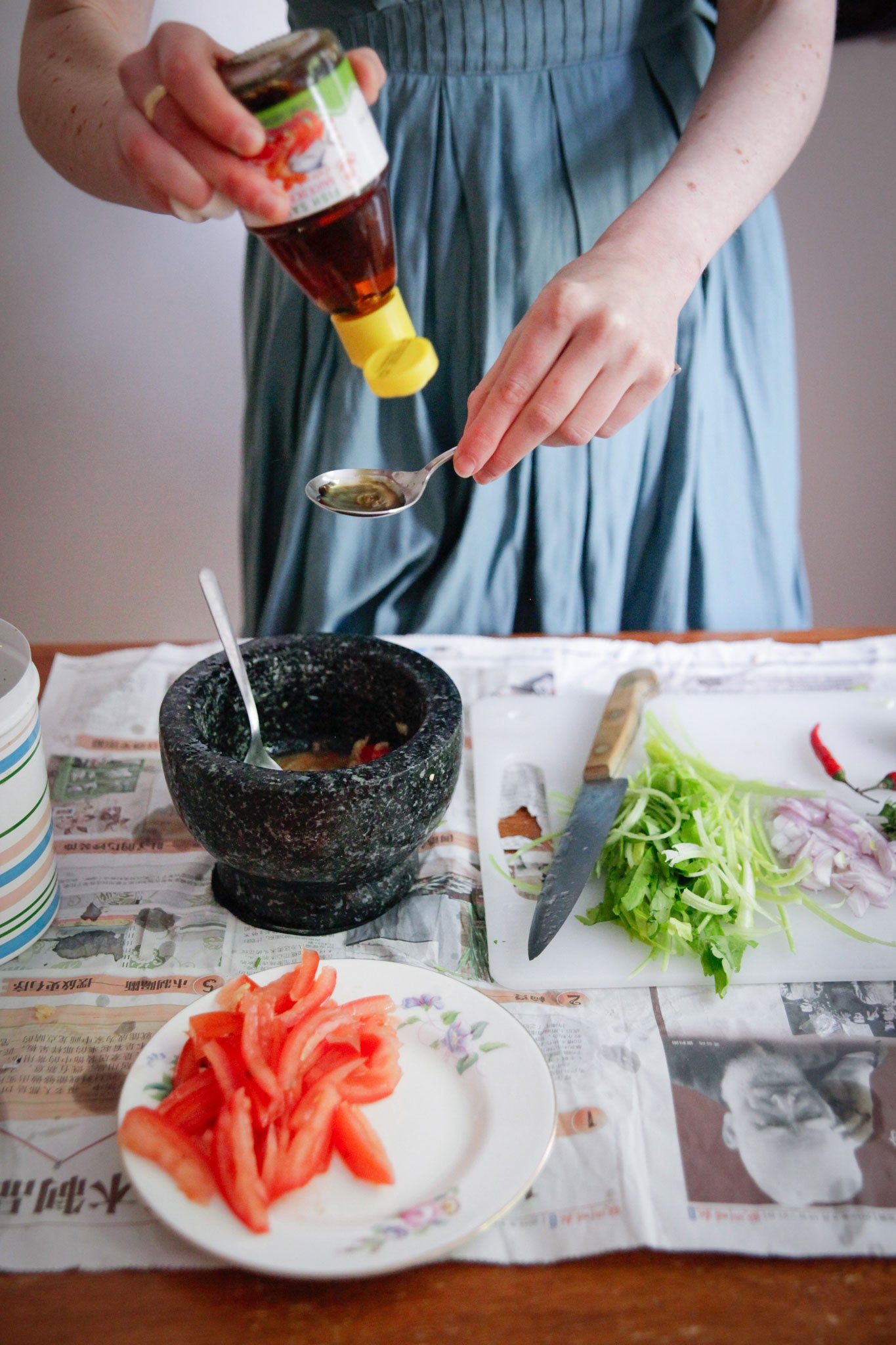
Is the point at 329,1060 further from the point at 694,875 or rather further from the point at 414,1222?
the point at 694,875

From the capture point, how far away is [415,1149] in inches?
21.8

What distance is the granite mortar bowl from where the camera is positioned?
667 millimetres

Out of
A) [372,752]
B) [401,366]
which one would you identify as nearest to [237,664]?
[372,752]

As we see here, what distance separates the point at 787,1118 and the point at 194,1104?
0.36m

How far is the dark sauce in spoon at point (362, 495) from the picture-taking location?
0.86 metres

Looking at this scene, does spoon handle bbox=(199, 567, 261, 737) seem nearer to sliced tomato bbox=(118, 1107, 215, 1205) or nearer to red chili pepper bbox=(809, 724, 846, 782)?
sliced tomato bbox=(118, 1107, 215, 1205)

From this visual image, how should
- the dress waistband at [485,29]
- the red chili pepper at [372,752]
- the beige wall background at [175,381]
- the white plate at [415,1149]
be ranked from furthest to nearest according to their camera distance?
the beige wall background at [175,381]
the dress waistband at [485,29]
the red chili pepper at [372,752]
the white plate at [415,1149]

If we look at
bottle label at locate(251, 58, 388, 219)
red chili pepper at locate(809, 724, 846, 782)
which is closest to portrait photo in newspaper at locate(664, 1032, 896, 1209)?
red chili pepper at locate(809, 724, 846, 782)

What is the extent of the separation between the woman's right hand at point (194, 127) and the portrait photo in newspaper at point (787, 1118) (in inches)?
23.2

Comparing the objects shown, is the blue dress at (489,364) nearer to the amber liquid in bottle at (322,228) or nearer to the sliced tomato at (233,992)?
the amber liquid in bottle at (322,228)

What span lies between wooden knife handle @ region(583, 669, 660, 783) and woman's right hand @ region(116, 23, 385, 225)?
520 mm

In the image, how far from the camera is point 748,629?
1270 mm

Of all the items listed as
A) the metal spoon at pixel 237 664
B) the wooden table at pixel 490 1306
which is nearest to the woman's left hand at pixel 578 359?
the metal spoon at pixel 237 664

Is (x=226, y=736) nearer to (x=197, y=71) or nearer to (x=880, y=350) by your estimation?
(x=197, y=71)
